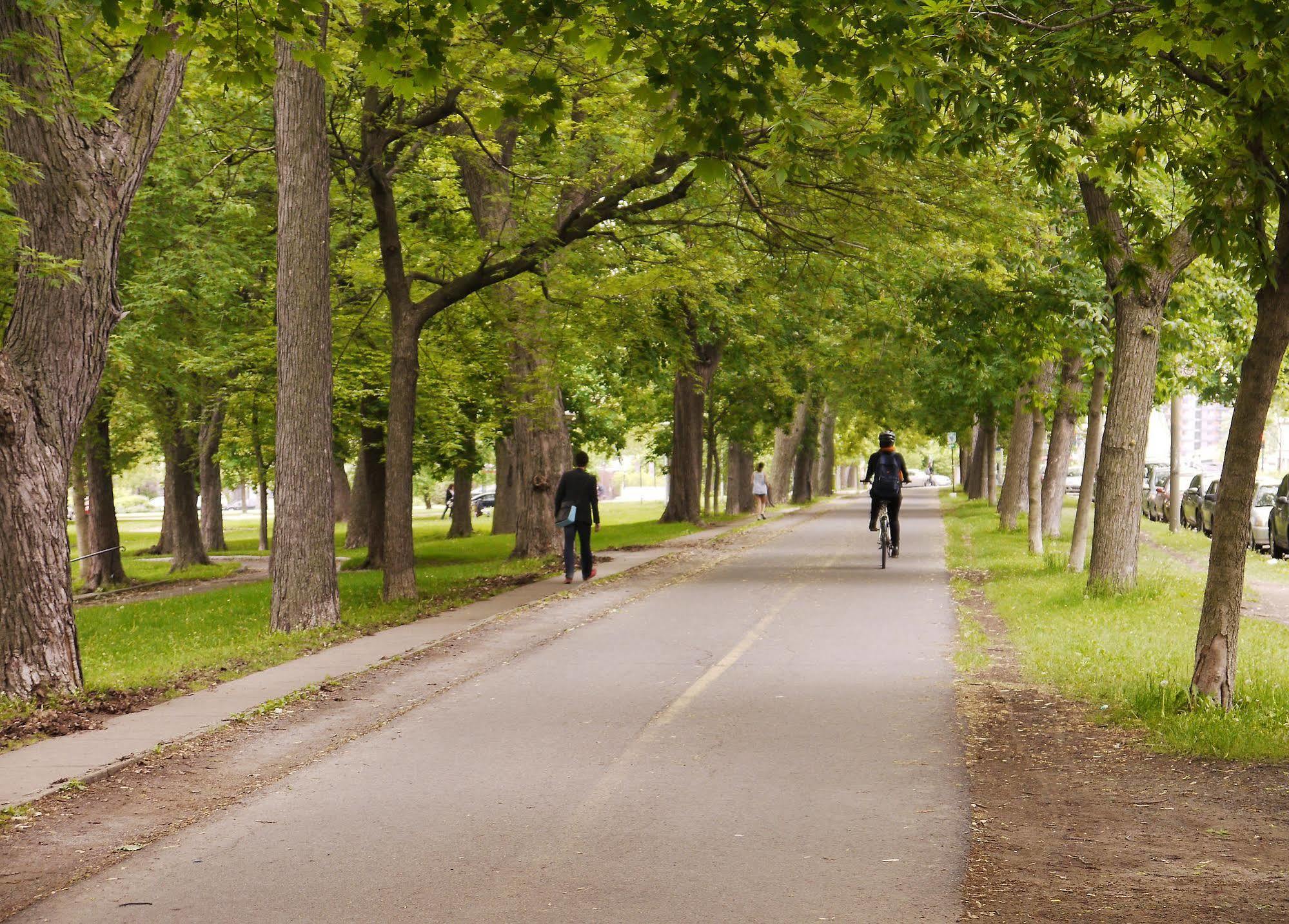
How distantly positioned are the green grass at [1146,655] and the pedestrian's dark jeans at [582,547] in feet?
19.2

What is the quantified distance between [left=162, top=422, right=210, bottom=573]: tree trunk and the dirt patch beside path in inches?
1069

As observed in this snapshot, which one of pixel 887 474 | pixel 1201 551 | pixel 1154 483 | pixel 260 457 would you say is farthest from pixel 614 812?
pixel 1154 483

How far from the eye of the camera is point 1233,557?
8945 millimetres

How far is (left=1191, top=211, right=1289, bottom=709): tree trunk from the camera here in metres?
8.77

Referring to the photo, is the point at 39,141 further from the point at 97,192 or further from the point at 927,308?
the point at 927,308

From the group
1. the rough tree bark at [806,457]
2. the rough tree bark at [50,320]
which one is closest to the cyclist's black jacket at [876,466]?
the rough tree bark at [50,320]

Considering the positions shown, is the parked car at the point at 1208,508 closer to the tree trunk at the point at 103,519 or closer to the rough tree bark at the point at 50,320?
the tree trunk at the point at 103,519

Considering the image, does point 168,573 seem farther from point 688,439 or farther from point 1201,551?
point 1201,551

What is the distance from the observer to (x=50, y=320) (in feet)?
34.7

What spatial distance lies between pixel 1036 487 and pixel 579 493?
31.4ft

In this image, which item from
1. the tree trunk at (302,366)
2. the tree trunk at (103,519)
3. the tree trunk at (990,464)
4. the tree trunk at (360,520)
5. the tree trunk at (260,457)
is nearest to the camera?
the tree trunk at (302,366)

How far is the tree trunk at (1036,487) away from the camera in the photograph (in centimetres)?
2373

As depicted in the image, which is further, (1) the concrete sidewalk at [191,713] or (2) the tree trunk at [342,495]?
(2) the tree trunk at [342,495]

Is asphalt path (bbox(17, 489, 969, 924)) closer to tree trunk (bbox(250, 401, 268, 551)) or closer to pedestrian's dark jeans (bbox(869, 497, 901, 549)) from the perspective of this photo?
pedestrian's dark jeans (bbox(869, 497, 901, 549))
